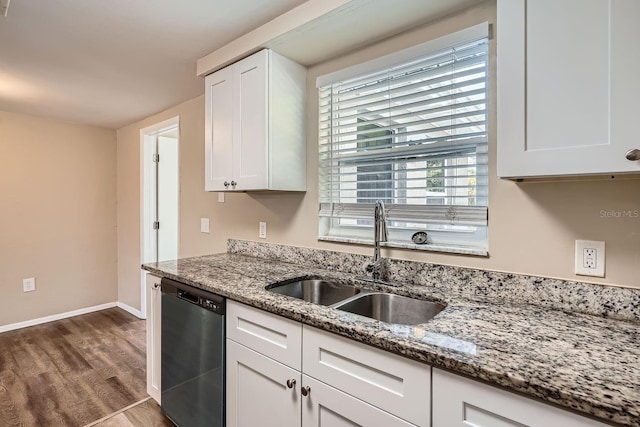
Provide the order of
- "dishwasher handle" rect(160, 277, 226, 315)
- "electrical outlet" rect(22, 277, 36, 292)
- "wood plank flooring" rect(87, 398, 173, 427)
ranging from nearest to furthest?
"dishwasher handle" rect(160, 277, 226, 315) < "wood plank flooring" rect(87, 398, 173, 427) < "electrical outlet" rect(22, 277, 36, 292)

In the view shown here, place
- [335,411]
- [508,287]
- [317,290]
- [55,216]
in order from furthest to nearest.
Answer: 1. [55,216]
2. [317,290]
3. [508,287]
4. [335,411]

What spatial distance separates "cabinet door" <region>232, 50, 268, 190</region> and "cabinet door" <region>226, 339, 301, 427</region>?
2.87 ft

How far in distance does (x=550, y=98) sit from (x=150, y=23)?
1.78 metres

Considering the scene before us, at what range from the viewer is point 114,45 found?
188 centimetres

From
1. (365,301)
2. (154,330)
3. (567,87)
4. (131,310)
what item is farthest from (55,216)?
(567,87)

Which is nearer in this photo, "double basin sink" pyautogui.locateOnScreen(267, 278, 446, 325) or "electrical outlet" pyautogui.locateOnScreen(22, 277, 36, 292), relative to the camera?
"double basin sink" pyautogui.locateOnScreen(267, 278, 446, 325)

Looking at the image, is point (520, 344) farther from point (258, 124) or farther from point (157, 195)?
point (157, 195)

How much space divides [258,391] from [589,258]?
133 cm

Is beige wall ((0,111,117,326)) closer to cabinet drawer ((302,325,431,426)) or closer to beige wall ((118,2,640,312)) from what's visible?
beige wall ((118,2,640,312))

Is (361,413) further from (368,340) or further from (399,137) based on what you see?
(399,137)

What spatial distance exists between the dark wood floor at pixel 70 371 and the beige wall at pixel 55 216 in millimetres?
352

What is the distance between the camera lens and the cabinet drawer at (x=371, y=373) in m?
0.90

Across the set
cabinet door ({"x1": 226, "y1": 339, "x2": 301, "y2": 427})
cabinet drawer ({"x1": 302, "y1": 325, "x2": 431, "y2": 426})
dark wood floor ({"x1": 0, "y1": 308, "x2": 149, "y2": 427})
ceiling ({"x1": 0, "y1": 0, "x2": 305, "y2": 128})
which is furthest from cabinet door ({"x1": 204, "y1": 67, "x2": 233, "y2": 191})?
dark wood floor ({"x1": 0, "y1": 308, "x2": 149, "y2": 427})

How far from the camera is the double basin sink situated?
4.55 feet
